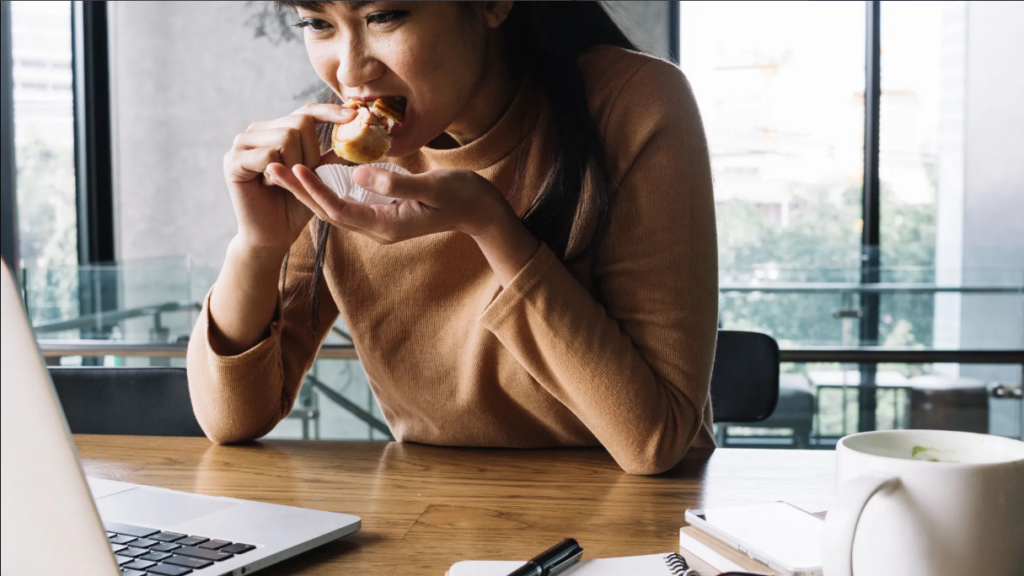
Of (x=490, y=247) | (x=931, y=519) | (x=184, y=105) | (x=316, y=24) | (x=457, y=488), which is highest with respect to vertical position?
(x=184, y=105)

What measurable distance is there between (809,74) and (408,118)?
10.8 feet

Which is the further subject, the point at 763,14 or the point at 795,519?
the point at 763,14

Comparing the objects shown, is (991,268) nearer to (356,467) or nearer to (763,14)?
(763,14)

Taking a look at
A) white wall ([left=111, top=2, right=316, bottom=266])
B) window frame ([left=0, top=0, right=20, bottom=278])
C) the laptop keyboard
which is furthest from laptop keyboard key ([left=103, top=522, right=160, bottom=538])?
white wall ([left=111, top=2, right=316, bottom=266])

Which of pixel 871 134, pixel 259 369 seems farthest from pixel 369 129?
pixel 871 134

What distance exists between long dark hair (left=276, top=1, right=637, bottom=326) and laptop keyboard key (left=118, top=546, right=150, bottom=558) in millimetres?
565

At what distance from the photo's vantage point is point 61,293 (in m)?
3.25

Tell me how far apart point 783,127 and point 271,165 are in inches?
133

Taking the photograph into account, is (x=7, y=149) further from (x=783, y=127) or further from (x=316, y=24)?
(x=783, y=127)

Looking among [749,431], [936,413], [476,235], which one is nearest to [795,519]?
[476,235]

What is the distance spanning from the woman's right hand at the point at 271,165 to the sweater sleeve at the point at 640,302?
0.28m

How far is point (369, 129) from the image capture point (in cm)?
106

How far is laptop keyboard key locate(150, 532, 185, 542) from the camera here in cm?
74

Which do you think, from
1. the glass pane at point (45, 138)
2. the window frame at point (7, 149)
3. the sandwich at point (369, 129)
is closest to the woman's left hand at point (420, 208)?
the sandwich at point (369, 129)
